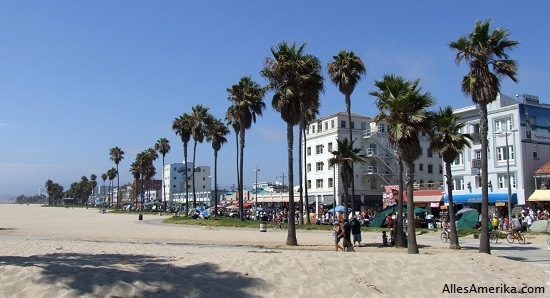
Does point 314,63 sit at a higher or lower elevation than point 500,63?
higher

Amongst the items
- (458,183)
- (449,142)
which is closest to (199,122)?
(458,183)

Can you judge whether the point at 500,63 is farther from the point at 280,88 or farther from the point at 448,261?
the point at 280,88

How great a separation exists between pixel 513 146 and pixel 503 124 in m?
2.68

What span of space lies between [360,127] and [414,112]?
5752 cm

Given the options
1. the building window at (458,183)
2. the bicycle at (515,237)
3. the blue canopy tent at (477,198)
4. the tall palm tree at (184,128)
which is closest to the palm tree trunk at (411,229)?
the bicycle at (515,237)

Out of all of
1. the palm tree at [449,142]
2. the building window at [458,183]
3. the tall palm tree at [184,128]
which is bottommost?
the building window at [458,183]

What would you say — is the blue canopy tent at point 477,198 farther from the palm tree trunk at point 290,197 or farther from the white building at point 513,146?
the palm tree trunk at point 290,197

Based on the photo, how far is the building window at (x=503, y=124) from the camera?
51.2 m

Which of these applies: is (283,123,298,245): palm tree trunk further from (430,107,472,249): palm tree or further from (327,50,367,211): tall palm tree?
(327,50,367,211): tall palm tree

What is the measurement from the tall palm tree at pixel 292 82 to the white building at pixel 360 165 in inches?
1822

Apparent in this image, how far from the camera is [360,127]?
76688 millimetres

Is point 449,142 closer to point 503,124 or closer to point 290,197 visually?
point 290,197

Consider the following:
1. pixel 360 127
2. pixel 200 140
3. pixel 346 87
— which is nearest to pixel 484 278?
pixel 346 87

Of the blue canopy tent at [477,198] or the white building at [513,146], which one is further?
the blue canopy tent at [477,198]
